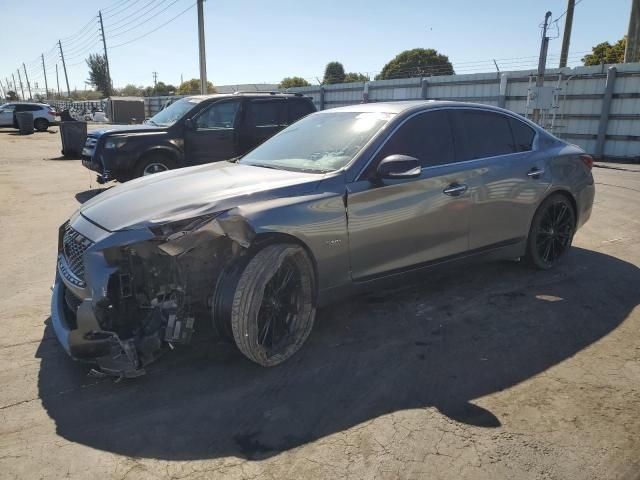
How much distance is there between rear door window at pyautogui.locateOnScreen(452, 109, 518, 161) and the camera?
427 cm

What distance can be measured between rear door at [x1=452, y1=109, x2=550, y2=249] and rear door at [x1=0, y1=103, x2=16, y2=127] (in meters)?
33.1

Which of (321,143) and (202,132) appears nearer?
(321,143)

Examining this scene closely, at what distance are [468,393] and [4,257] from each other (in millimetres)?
5235

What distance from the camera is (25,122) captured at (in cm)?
2816

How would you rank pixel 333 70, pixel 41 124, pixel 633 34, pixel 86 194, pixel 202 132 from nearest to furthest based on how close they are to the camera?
pixel 202 132, pixel 86 194, pixel 633 34, pixel 41 124, pixel 333 70

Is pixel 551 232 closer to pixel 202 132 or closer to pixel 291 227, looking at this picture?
pixel 291 227

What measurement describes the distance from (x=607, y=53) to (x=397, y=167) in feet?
→ 110

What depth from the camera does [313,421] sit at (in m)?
2.65

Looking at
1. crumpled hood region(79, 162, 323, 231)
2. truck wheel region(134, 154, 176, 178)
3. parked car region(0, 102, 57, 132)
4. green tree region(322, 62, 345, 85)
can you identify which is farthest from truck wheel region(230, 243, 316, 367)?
green tree region(322, 62, 345, 85)

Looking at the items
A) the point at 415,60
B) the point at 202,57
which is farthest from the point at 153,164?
the point at 415,60

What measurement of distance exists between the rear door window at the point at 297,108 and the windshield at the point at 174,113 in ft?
5.66

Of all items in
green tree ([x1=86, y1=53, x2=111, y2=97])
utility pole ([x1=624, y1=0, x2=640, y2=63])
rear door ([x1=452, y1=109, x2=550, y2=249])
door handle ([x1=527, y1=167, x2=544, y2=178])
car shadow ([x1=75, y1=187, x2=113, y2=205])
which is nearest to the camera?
rear door ([x1=452, y1=109, x2=550, y2=249])

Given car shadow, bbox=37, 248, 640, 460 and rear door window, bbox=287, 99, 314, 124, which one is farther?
rear door window, bbox=287, 99, 314, 124

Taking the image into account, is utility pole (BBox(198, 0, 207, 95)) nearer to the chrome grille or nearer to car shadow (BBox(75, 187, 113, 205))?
car shadow (BBox(75, 187, 113, 205))
